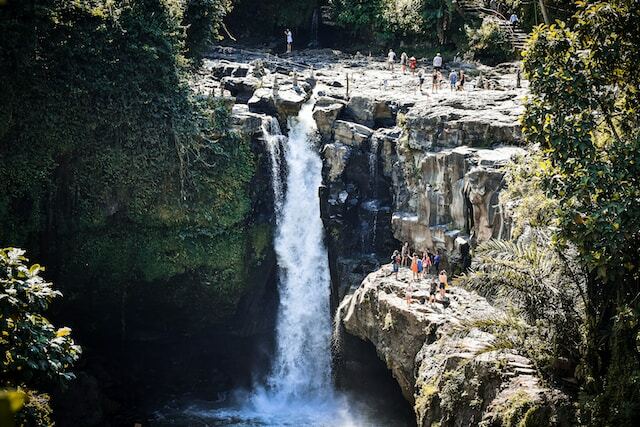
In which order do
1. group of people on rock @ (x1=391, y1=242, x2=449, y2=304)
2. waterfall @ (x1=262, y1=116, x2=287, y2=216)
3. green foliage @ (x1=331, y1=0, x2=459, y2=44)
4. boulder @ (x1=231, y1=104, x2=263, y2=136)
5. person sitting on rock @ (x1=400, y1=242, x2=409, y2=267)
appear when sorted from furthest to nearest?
1. green foliage @ (x1=331, y1=0, x2=459, y2=44)
2. waterfall @ (x1=262, y1=116, x2=287, y2=216)
3. boulder @ (x1=231, y1=104, x2=263, y2=136)
4. person sitting on rock @ (x1=400, y1=242, x2=409, y2=267)
5. group of people on rock @ (x1=391, y1=242, x2=449, y2=304)

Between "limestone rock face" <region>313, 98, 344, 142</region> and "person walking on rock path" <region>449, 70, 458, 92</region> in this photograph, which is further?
"person walking on rock path" <region>449, 70, 458, 92</region>

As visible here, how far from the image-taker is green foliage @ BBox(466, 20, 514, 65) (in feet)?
123

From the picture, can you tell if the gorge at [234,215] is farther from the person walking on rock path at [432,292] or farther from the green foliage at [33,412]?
the green foliage at [33,412]

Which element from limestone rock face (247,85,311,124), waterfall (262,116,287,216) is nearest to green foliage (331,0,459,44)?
limestone rock face (247,85,311,124)

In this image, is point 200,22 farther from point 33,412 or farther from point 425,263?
point 33,412

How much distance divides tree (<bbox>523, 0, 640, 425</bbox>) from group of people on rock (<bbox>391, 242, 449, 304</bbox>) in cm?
711

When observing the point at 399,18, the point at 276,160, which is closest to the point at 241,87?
the point at 276,160

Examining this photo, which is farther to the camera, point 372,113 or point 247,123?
point 372,113

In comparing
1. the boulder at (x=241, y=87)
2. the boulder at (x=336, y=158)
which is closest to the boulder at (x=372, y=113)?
the boulder at (x=336, y=158)

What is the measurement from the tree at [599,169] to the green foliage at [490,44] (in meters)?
23.6

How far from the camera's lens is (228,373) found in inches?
1126

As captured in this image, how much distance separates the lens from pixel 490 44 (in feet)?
124

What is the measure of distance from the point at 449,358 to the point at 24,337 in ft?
32.9

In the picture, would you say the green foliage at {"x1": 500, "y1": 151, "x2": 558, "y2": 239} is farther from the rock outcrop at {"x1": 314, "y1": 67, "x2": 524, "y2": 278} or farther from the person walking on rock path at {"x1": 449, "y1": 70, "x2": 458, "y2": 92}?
the person walking on rock path at {"x1": 449, "y1": 70, "x2": 458, "y2": 92}
